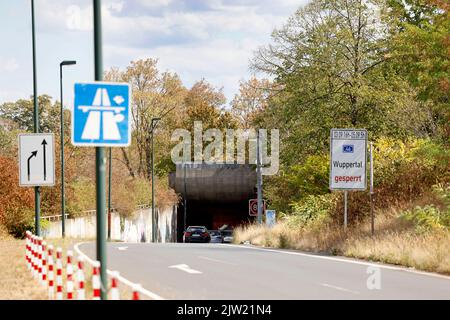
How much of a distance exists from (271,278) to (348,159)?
40.4 ft

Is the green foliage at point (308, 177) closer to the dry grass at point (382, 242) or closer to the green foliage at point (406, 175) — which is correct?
the dry grass at point (382, 242)

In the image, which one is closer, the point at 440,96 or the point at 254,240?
the point at 440,96

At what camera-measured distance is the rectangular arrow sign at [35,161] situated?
26359mm

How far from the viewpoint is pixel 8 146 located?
9531 centimetres

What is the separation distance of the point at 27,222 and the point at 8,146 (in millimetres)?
47142

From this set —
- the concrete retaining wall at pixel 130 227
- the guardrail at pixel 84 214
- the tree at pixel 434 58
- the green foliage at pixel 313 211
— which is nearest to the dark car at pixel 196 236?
the concrete retaining wall at pixel 130 227

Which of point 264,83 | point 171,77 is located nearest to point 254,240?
point 171,77

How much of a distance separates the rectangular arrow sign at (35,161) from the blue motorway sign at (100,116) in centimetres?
1393

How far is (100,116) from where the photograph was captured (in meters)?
12.7

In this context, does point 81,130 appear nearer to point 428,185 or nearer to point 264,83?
point 428,185

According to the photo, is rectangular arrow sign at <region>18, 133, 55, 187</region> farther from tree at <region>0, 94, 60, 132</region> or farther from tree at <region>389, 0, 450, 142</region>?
tree at <region>0, 94, 60, 132</region>

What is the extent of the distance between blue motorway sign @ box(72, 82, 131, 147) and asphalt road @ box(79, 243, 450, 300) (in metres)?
4.12

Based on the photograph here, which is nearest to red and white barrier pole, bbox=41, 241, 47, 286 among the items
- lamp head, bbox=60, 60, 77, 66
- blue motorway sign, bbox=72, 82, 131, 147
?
blue motorway sign, bbox=72, 82, 131, 147

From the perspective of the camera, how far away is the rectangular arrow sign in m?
26.4
